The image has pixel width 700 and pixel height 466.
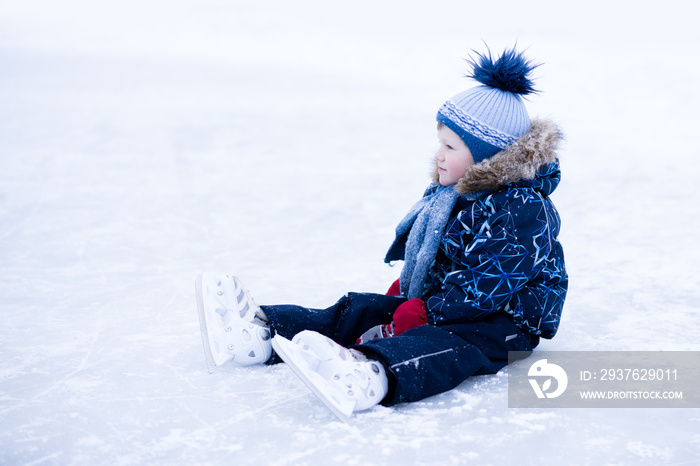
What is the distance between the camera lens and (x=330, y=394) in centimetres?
150

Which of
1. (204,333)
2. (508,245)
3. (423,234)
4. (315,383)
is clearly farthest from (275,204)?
(315,383)

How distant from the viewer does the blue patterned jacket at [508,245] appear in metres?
1.74

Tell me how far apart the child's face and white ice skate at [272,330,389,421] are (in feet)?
1.96

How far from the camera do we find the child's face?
193 centimetres

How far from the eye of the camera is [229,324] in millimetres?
1832

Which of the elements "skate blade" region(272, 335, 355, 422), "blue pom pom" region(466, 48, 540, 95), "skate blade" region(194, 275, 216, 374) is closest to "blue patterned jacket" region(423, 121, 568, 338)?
"blue pom pom" region(466, 48, 540, 95)

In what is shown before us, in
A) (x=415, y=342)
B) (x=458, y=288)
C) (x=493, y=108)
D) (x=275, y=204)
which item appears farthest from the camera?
(x=275, y=204)

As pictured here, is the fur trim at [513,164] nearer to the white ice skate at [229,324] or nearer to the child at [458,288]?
the child at [458,288]

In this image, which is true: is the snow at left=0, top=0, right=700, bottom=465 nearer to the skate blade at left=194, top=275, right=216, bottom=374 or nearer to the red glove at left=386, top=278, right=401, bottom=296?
the skate blade at left=194, top=275, right=216, bottom=374

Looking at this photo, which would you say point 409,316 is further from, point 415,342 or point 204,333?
point 204,333

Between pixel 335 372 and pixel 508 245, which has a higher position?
pixel 508 245

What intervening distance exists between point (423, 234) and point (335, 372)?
544mm

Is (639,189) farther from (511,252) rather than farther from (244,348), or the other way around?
(244,348)

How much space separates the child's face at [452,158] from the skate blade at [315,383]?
706mm
